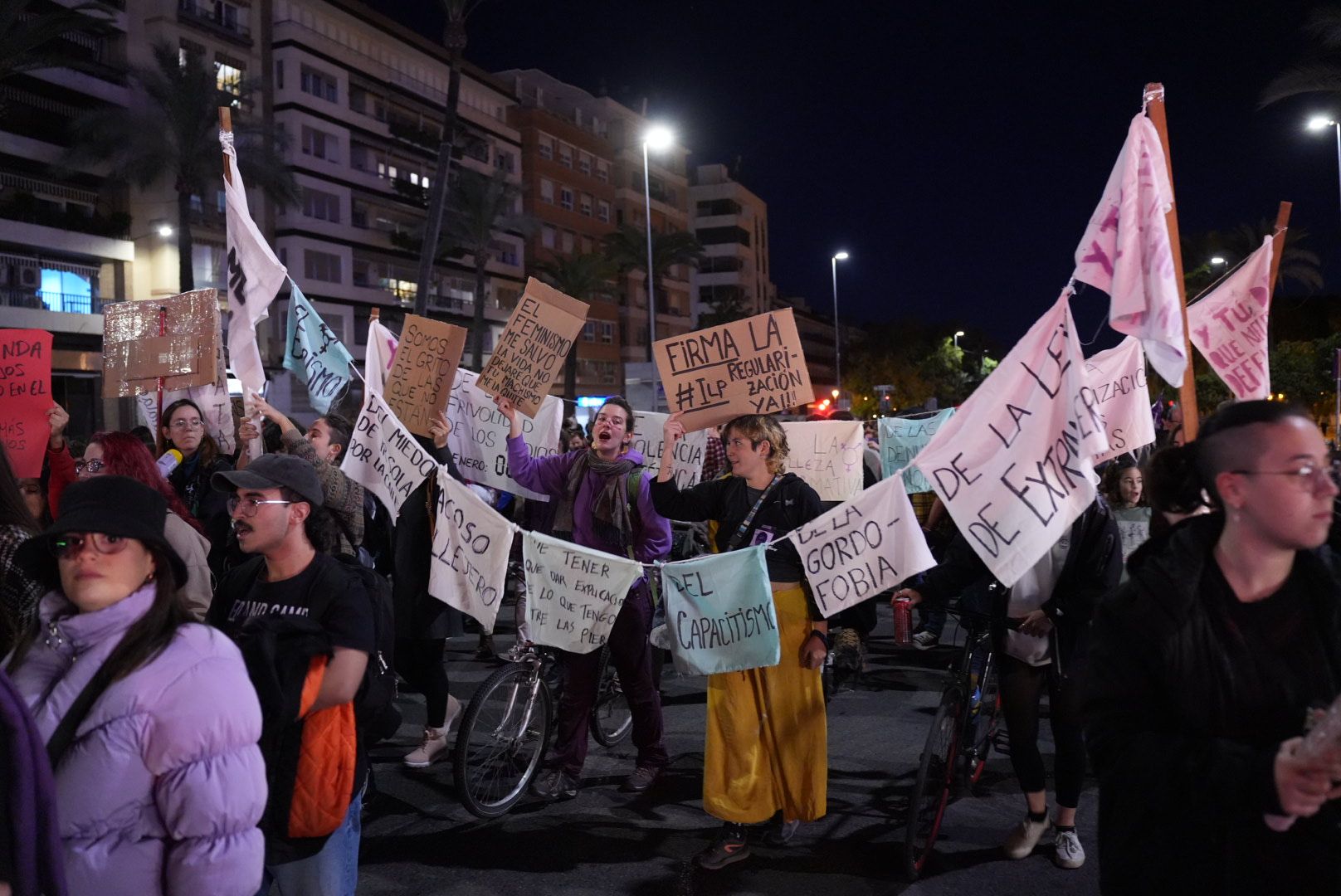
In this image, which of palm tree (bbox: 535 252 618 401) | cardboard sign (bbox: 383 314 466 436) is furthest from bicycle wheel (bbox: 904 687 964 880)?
palm tree (bbox: 535 252 618 401)

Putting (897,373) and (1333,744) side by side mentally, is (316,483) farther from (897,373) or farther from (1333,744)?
(897,373)

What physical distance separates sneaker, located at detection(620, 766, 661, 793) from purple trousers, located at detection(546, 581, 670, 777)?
34 millimetres

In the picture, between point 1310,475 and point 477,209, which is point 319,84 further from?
point 1310,475

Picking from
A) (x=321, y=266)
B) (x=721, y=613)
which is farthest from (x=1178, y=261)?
(x=321, y=266)

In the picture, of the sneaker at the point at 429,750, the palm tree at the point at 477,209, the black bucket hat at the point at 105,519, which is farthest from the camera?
the palm tree at the point at 477,209

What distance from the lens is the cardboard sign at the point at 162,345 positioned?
6.86m

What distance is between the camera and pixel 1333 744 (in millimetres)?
1752

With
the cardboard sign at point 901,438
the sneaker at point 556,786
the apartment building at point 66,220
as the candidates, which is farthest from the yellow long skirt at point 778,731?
the apartment building at point 66,220

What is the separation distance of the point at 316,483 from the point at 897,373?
75.4 metres

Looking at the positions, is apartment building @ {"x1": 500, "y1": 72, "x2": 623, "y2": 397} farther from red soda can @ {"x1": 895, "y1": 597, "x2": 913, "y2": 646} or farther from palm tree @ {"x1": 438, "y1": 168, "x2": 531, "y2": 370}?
red soda can @ {"x1": 895, "y1": 597, "x2": 913, "y2": 646}

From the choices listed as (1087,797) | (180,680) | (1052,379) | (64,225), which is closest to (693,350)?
(1052,379)

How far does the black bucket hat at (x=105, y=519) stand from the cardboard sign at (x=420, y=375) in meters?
3.59

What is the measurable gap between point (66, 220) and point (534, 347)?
124 ft

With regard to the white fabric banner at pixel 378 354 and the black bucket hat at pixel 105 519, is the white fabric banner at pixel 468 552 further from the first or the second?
the black bucket hat at pixel 105 519
